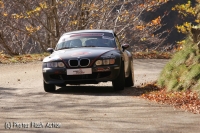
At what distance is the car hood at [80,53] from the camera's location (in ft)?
44.3

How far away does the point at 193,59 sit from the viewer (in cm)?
1413

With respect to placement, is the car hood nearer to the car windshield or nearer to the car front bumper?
the car front bumper

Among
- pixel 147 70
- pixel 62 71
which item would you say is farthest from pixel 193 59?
pixel 147 70

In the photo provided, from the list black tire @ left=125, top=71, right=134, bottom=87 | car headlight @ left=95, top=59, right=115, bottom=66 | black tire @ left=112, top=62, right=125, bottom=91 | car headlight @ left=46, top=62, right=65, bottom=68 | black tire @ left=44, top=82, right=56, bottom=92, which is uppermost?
car headlight @ left=95, top=59, right=115, bottom=66

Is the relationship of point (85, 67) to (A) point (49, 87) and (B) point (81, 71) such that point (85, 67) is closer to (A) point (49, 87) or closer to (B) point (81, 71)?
(B) point (81, 71)

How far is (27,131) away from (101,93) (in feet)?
17.6

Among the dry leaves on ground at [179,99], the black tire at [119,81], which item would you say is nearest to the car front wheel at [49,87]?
the black tire at [119,81]

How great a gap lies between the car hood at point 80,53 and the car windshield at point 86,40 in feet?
1.74

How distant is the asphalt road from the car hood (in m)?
0.83

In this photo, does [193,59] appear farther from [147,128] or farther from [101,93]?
Result: [147,128]

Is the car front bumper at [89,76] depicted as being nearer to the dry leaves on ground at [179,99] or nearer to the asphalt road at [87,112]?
the asphalt road at [87,112]

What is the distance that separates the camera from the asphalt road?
8.61 m

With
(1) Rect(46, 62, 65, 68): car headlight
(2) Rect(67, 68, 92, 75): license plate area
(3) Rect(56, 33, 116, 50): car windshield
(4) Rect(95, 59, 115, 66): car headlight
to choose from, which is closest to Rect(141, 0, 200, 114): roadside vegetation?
(4) Rect(95, 59, 115, 66): car headlight

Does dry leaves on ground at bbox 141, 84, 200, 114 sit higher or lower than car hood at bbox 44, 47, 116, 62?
lower
